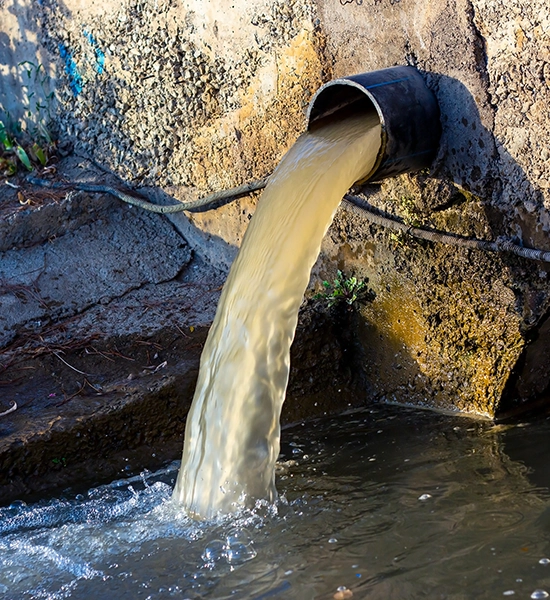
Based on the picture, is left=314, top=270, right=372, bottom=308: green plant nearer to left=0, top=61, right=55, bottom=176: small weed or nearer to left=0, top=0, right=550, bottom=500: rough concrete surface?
left=0, top=0, right=550, bottom=500: rough concrete surface

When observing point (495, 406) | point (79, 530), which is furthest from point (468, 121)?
point (79, 530)

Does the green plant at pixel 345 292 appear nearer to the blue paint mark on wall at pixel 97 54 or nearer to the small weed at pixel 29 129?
the blue paint mark on wall at pixel 97 54

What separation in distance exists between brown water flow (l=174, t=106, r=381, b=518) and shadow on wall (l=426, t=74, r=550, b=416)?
344mm

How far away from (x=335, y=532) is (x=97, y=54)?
3614mm

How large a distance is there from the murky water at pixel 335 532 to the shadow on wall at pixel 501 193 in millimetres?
477

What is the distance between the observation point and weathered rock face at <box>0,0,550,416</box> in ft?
10.3

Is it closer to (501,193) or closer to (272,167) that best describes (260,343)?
(501,193)

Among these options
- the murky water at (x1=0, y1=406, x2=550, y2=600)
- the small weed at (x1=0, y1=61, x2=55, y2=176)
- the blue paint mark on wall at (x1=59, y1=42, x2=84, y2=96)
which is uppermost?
the blue paint mark on wall at (x1=59, y1=42, x2=84, y2=96)

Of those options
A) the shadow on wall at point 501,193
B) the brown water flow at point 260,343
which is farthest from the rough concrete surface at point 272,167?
the brown water flow at point 260,343

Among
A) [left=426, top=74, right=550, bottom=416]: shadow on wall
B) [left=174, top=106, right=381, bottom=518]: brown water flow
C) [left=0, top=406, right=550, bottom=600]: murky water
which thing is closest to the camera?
[left=0, top=406, right=550, bottom=600]: murky water

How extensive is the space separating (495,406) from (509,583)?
1503 mm

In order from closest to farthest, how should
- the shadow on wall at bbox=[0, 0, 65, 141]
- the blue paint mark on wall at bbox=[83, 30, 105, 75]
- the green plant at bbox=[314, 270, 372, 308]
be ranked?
the green plant at bbox=[314, 270, 372, 308] → the blue paint mark on wall at bbox=[83, 30, 105, 75] → the shadow on wall at bbox=[0, 0, 65, 141]

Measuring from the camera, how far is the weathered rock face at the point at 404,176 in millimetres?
3125

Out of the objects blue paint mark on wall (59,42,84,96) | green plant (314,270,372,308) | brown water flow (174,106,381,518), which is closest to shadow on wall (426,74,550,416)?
brown water flow (174,106,381,518)
